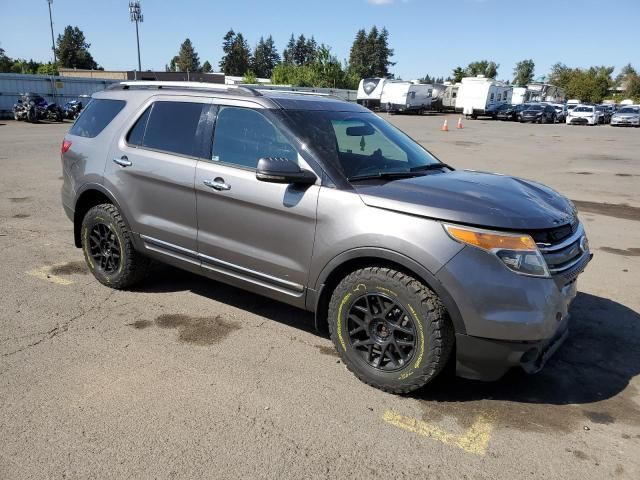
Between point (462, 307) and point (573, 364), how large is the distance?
4.65 ft

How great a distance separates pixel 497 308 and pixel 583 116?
4764 cm

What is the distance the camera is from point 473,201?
10.3ft

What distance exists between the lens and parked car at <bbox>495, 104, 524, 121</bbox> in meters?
46.0

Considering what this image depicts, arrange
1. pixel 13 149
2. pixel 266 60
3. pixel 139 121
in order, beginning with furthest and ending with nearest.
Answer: pixel 266 60 < pixel 13 149 < pixel 139 121

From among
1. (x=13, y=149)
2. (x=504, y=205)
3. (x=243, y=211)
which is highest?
(x=504, y=205)

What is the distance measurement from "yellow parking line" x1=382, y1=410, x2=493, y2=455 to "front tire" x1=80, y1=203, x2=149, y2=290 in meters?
2.76

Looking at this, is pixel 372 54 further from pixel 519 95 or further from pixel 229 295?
pixel 229 295

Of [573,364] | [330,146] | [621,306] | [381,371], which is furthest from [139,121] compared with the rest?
[621,306]

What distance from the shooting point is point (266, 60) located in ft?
460

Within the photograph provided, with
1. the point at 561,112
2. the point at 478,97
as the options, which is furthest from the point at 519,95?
the point at 478,97

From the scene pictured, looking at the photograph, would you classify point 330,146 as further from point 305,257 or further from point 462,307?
point 462,307

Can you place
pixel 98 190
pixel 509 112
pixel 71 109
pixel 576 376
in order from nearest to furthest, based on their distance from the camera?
pixel 576 376
pixel 98 190
pixel 71 109
pixel 509 112

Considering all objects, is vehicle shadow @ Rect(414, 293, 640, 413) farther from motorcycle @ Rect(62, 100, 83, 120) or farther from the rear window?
motorcycle @ Rect(62, 100, 83, 120)

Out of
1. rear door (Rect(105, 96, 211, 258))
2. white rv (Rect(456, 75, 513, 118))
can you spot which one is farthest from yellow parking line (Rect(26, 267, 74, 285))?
Result: white rv (Rect(456, 75, 513, 118))
